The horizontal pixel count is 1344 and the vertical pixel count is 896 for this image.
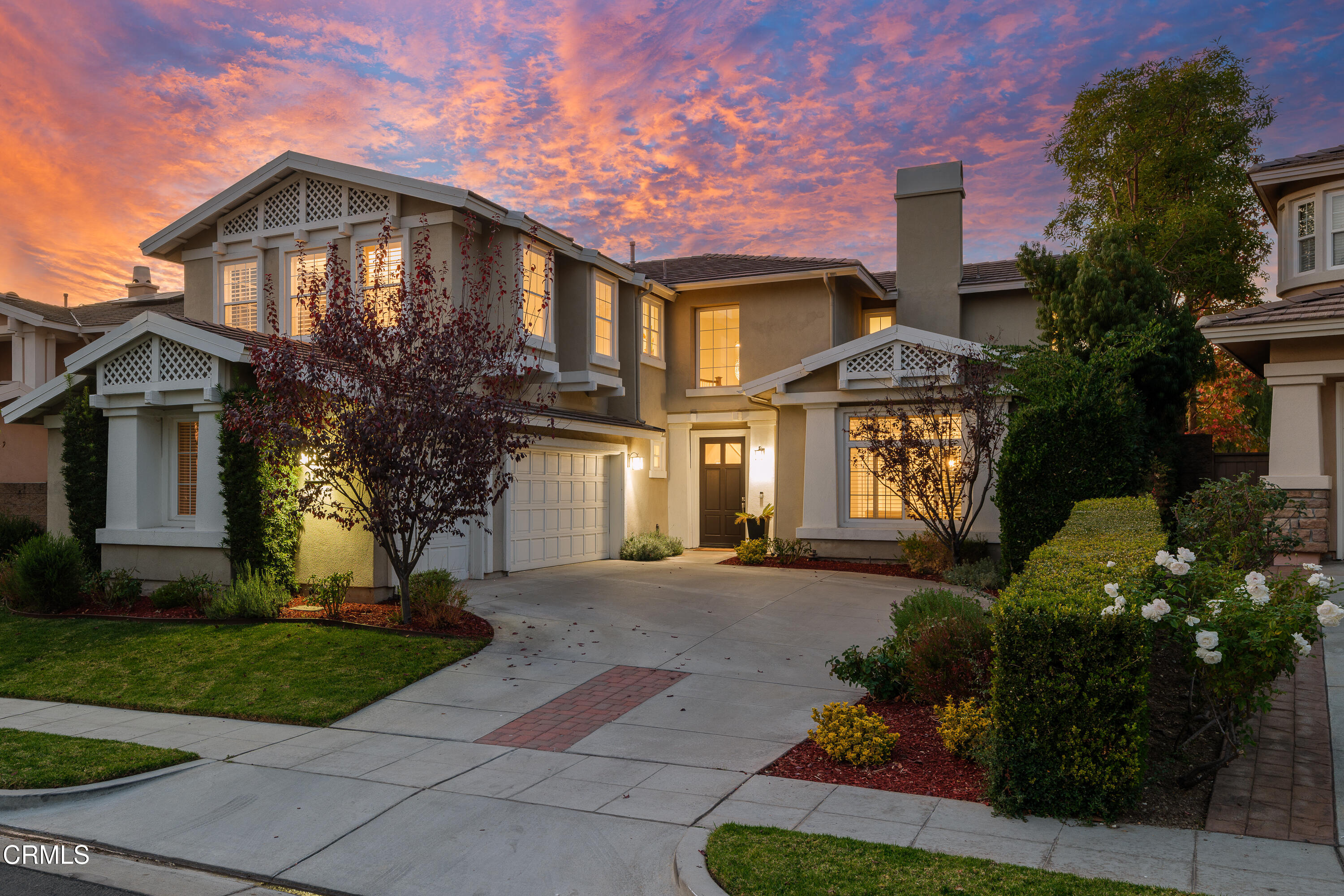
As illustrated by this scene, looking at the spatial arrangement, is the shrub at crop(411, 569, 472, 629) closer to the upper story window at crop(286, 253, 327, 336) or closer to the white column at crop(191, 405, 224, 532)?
the white column at crop(191, 405, 224, 532)

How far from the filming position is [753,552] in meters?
16.5

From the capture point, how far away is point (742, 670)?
8539mm

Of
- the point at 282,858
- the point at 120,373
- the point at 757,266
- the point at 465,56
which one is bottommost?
the point at 282,858

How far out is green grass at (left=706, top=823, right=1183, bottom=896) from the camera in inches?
149

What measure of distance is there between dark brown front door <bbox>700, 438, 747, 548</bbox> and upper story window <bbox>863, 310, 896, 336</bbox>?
4.19 meters

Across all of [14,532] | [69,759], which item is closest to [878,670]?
[69,759]

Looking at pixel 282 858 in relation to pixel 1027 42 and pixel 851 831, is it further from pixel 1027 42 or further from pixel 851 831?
pixel 1027 42

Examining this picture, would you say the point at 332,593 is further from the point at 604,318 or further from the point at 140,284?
the point at 140,284

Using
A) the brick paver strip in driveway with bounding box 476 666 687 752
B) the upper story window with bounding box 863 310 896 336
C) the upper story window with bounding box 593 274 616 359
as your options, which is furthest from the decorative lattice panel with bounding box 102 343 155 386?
the upper story window with bounding box 863 310 896 336

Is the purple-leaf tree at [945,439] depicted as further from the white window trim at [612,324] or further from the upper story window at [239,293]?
the upper story window at [239,293]

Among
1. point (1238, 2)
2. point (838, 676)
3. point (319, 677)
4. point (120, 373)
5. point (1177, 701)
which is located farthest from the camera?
point (1238, 2)

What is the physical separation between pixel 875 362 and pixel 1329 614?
1148 cm

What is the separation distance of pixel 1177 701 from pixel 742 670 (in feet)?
12.5

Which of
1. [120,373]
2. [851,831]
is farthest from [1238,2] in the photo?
A: [120,373]
